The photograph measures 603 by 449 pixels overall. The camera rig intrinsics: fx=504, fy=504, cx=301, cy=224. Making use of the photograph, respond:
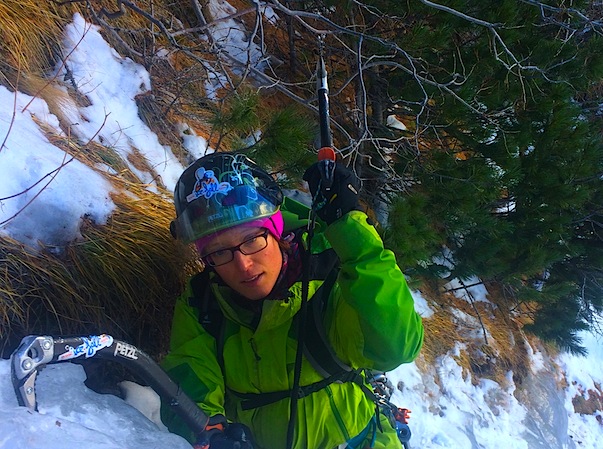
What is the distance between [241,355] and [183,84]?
272cm

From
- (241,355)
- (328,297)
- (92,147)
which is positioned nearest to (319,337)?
(328,297)

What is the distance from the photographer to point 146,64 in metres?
4.19

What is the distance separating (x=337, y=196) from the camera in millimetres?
2242

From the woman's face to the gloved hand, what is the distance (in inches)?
22.5

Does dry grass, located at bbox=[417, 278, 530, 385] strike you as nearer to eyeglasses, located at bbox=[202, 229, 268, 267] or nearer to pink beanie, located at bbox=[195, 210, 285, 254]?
pink beanie, located at bbox=[195, 210, 285, 254]

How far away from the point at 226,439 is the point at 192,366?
36 centimetres

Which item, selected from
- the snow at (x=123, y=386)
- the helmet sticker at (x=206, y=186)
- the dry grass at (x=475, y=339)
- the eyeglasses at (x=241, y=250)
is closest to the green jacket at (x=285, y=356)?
the eyeglasses at (x=241, y=250)

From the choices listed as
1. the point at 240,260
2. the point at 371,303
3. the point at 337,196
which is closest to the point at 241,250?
the point at 240,260

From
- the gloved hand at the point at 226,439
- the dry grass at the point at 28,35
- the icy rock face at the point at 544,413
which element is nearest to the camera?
the gloved hand at the point at 226,439

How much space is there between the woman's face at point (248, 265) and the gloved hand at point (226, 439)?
0.57 m

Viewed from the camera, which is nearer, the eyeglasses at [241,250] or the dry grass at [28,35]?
the eyeglasses at [241,250]

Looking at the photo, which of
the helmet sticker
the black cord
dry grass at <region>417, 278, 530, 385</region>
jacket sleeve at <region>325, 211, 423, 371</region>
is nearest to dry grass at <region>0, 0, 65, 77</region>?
the helmet sticker

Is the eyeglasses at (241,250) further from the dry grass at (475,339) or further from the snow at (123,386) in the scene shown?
the dry grass at (475,339)

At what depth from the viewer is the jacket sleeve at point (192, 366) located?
2.23 meters
